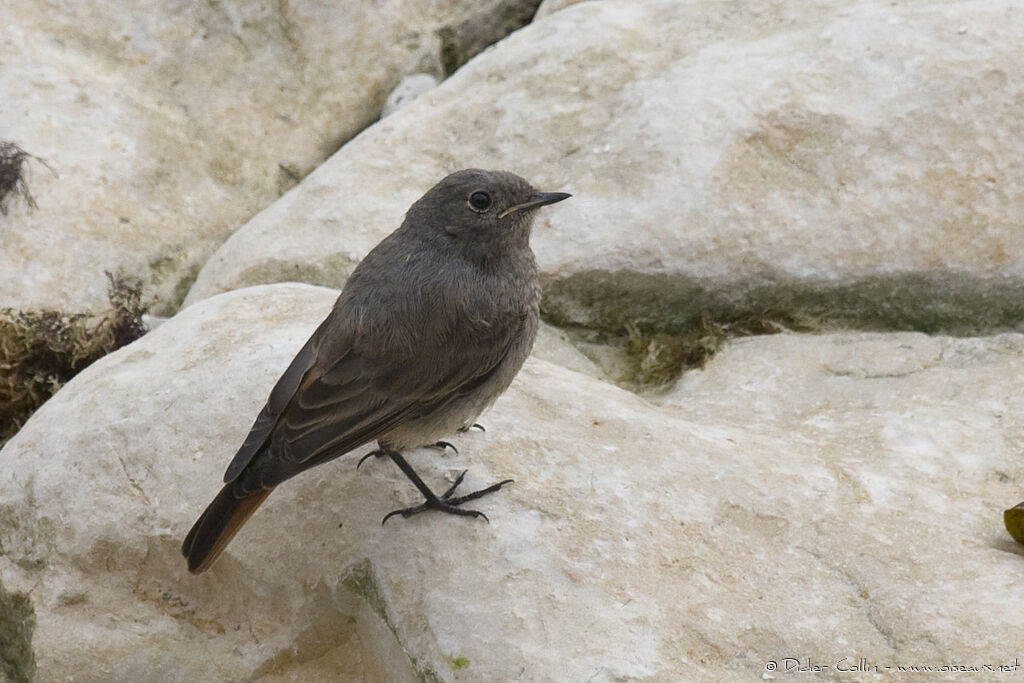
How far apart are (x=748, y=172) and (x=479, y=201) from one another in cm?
172

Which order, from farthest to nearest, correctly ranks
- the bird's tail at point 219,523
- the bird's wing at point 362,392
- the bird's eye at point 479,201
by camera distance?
the bird's eye at point 479,201 < the bird's wing at point 362,392 < the bird's tail at point 219,523

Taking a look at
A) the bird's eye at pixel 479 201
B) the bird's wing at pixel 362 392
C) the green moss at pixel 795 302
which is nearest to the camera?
the bird's wing at pixel 362 392

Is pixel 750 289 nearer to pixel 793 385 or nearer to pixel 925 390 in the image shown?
pixel 793 385

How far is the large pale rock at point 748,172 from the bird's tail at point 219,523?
215cm

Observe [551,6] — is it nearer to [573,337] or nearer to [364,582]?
[573,337]

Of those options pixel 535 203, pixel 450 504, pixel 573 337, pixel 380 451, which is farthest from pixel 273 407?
pixel 573 337

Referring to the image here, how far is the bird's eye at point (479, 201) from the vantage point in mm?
4672

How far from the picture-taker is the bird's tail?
13.1 feet

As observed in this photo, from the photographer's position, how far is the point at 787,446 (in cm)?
476

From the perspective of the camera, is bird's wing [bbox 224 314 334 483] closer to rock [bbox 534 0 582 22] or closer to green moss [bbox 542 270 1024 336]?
green moss [bbox 542 270 1024 336]

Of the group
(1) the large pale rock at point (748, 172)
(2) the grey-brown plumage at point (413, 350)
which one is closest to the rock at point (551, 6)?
(1) the large pale rock at point (748, 172)

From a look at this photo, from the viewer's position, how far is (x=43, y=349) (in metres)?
6.13

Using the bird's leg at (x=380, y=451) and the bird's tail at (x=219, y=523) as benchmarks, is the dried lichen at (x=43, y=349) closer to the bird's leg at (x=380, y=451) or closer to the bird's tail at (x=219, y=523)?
the bird's leg at (x=380, y=451)

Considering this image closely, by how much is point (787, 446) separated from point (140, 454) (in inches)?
102
